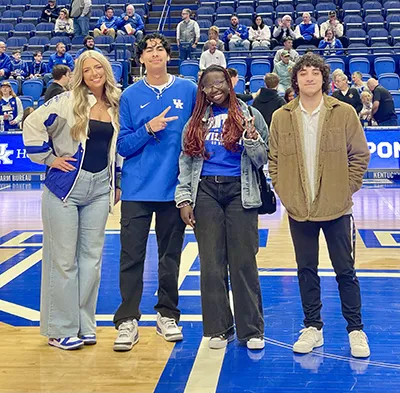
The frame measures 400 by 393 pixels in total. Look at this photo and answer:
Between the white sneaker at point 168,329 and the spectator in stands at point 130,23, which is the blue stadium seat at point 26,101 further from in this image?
the white sneaker at point 168,329

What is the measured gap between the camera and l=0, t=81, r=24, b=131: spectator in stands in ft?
47.4

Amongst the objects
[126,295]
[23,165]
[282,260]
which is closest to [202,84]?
[126,295]

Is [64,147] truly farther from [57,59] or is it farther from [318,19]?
[318,19]

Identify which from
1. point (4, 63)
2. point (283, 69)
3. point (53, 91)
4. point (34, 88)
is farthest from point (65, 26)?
point (53, 91)

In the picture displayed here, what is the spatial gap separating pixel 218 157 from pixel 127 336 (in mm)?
1231

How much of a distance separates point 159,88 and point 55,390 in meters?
1.96

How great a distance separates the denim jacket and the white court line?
89 cm

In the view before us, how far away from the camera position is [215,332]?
4.66 meters

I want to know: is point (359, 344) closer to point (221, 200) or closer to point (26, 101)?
point (221, 200)

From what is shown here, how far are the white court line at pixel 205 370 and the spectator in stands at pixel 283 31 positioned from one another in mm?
13461

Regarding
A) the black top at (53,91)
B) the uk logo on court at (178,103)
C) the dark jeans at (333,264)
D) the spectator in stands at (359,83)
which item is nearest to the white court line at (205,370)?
the dark jeans at (333,264)

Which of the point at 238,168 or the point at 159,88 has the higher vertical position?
the point at 159,88

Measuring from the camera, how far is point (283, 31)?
17.4 m

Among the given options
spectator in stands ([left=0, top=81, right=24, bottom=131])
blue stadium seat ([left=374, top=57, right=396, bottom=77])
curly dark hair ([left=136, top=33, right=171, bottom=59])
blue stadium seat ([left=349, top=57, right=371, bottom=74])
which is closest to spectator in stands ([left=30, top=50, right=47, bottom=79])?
spectator in stands ([left=0, top=81, right=24, bottom=131])
